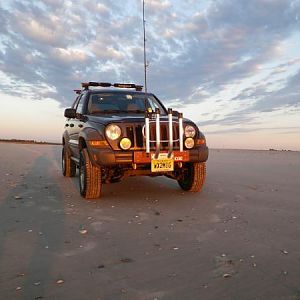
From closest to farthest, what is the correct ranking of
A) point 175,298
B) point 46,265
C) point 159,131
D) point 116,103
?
1. point 175,298
2. point 46,265
3. point 159,131
4. point 116,103

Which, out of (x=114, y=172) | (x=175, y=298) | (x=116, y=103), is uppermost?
(x=116, y=103)

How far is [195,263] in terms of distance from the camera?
9.73 ft

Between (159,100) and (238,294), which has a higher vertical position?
(159,100)

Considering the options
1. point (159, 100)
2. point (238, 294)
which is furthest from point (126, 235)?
point (159, 100)

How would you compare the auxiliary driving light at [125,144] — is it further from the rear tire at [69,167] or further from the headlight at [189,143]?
the rear tire at [69,167]

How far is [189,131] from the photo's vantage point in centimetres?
580

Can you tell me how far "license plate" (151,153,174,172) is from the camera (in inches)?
214

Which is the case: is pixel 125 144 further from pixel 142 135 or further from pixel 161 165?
pixel 161 165

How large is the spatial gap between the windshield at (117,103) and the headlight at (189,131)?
1.36 m

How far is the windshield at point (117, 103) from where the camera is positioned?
688 cm

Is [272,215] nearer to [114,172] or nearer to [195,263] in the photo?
[195,263]

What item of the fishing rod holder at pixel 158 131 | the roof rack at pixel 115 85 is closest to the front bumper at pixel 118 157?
the fishing rod holder at pixel 158 131

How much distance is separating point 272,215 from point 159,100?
3829 mm

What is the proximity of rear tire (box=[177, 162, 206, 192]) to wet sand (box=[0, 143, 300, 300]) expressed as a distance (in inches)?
7.9
